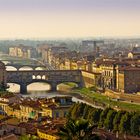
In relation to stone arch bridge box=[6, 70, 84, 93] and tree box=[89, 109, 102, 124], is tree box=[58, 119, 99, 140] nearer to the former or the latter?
tree box=[89, 109, 102, 124]

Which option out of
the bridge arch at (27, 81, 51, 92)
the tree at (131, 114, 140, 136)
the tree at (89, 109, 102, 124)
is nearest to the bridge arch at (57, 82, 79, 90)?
the bridge arch at (27, 81, 51, 92)

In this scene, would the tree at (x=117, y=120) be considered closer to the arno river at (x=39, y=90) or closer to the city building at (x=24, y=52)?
the arno river at (x=39, y=90)

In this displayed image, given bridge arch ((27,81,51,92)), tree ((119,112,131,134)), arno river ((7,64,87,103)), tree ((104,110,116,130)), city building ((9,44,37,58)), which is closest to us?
tree ((119,112,131,134))

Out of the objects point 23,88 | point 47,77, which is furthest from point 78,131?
point 47,77

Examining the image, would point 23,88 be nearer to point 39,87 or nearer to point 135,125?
point 39,87

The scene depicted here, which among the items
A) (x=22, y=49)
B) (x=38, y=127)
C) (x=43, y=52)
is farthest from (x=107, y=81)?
(x=22, y=49)

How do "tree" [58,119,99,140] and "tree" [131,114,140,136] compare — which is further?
"tree" [131,114,140,136]

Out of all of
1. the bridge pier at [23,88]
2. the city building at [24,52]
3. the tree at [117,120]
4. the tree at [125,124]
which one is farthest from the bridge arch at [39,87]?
the city building at [24,52]

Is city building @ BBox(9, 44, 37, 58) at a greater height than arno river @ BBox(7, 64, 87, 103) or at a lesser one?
lesser

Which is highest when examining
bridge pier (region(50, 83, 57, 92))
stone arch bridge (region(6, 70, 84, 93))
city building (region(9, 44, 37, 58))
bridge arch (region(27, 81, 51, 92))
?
stone arch bridge (region(6, 70, 84, 93))
